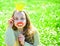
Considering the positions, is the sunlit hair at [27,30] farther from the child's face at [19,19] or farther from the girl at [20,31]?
the child's face at [19,19]

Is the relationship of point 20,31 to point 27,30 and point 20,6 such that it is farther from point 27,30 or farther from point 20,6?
point 20,6

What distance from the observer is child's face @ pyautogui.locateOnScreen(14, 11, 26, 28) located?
19.4ft

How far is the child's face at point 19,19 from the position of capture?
590 centimetres

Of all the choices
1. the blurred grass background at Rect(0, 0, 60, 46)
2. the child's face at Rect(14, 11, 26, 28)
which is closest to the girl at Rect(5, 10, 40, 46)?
the child's face at Rect(14, 11, 26, 28)

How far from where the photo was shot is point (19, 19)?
592cm

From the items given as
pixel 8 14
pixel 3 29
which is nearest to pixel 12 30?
pixel 3 29

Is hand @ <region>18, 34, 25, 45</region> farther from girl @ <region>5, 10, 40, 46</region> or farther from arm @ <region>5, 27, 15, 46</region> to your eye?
arm @ <region>5, 27, 15, 46</region>

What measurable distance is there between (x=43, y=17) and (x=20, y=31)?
446 cm

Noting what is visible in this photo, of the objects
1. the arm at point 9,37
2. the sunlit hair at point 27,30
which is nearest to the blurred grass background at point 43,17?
the sunlit hair at point 27,30

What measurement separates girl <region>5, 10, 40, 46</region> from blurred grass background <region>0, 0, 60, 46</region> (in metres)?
1.14

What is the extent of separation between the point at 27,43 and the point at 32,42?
154mm

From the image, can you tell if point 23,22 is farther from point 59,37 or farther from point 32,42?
point 59,37

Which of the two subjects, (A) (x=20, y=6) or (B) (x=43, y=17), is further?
(B) (x=43, y=17)

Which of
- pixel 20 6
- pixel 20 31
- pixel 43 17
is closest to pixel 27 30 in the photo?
pixel 20 31
